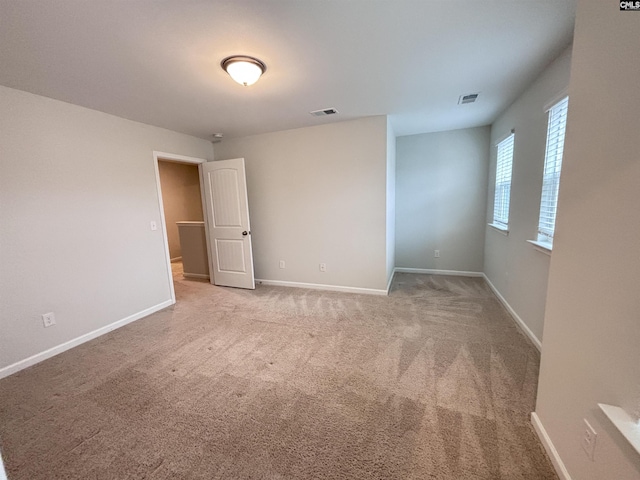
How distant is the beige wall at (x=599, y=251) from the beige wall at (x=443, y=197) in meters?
3.20

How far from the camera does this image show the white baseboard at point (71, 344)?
218 cm

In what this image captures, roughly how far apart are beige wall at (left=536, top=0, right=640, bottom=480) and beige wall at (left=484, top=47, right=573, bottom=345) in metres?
1.14

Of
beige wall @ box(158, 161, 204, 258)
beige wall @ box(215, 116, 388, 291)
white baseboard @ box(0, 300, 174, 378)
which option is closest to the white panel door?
beige wall @ box(215, 116, 388, 291)

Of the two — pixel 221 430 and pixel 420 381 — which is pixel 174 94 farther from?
pixel 420 381

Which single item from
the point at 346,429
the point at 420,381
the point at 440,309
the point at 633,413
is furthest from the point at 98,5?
the point at 440,309

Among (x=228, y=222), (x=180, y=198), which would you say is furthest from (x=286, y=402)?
(x=180, y=198)

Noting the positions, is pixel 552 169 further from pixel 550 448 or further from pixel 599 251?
pixel 550 448

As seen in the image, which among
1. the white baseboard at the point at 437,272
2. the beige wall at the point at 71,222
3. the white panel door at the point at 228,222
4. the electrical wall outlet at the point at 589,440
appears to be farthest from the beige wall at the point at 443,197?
the beige wall at the point at 71,222

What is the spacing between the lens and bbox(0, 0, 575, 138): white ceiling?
1.42m

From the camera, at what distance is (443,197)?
433 centimetres

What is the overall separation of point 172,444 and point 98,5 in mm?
2457

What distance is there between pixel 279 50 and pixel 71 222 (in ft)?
8.66

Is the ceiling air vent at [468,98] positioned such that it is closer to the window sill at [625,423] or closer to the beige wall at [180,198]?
the window sill at [625,423]

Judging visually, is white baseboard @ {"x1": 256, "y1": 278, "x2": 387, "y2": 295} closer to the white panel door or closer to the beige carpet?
the white panel door
